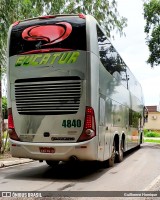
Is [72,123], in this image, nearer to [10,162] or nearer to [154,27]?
[10,162]

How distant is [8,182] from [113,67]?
Answer: 5761 mm

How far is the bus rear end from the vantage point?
9.66 metres

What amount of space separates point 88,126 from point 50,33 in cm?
274

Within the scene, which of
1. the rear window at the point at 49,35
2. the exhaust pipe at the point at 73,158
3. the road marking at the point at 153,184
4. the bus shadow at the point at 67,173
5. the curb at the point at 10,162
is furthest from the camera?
the curb at the point at 10,162

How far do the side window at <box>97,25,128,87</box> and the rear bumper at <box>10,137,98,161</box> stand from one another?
9.15 ft

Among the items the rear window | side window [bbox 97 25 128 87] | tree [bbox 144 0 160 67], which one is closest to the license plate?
the rear window

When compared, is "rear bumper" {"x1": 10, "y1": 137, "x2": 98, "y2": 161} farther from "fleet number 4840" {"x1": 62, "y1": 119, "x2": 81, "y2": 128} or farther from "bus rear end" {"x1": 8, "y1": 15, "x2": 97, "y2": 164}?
"fleet number 4840" {"x1": 62, "y1": 119, "x2": 81, "y2": 128}

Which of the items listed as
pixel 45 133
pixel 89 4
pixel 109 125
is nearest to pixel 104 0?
pixel 89 4

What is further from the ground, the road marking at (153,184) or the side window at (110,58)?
the side window at (110,58)

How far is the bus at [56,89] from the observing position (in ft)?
31.7

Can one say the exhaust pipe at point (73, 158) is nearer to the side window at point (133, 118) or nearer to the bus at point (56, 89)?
the bus at point (56, 89)

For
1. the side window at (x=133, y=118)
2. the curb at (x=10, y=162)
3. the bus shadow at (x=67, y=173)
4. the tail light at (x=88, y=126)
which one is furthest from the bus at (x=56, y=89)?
the side window at (x=133, y=118)

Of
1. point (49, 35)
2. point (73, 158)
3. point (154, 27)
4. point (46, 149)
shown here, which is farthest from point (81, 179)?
point (154, 27)

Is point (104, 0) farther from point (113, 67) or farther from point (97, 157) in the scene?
point (97, 157)
